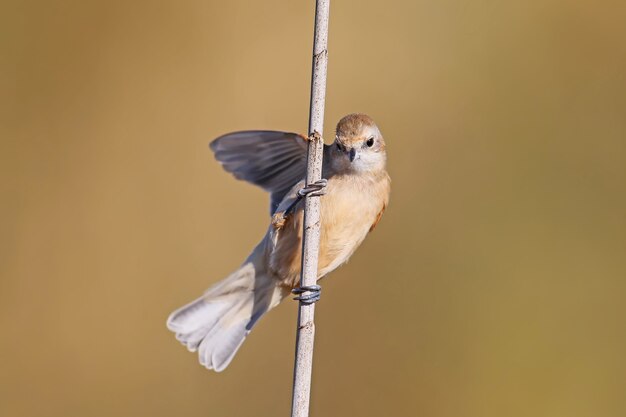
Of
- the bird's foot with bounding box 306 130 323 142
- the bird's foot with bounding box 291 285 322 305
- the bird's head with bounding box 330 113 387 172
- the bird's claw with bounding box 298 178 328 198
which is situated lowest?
the bird's foot with bounding box 291 285 322 305

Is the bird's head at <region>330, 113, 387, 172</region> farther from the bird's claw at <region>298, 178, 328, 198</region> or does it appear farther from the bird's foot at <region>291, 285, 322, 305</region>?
the bird's foot at <region>291, 285, 322, 305</region>

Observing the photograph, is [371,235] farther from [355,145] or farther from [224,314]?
[355,145]

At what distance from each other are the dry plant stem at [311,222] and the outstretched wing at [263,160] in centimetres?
103

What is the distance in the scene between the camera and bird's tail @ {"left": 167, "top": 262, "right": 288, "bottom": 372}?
4.05 metres

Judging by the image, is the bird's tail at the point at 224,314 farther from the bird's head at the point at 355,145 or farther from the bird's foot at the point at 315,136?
the bird's foot at the point at 315,136

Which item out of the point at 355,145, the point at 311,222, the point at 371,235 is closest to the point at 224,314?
the point at 355,145

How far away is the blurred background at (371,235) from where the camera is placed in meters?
5.04

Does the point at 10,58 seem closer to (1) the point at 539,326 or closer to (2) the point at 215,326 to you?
(2) the point at 215,326

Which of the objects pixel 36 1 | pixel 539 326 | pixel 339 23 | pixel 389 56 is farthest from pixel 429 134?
pixel 36 1

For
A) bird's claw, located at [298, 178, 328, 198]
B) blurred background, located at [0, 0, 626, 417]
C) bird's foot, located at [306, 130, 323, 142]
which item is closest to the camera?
bird's foot, located at [306, 130, 323, 142]

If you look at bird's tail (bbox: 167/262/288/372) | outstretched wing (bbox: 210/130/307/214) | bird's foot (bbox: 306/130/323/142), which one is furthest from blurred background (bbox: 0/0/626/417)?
bird's foot (bbox: 306/130/323/142)

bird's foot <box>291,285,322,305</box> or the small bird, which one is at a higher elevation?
the small bird

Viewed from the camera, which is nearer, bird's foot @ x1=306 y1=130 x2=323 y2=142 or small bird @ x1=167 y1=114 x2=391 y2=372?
bird's foot @ x1=306 y1=130 x2=323 y2=142

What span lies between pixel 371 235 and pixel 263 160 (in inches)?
58.7
